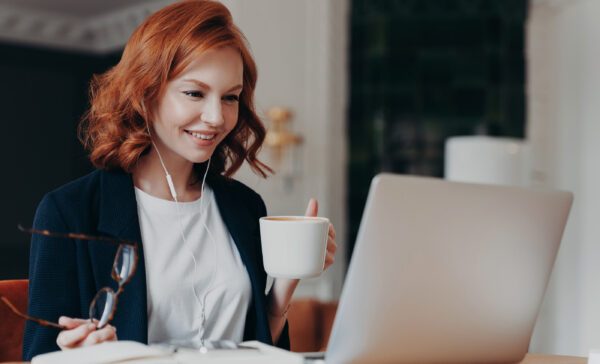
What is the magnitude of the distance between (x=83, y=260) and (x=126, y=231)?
0.09 meters

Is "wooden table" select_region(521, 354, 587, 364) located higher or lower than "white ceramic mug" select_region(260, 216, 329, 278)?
lower

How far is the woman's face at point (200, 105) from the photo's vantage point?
49.1 inches

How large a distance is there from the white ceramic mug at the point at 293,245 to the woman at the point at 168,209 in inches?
6.6

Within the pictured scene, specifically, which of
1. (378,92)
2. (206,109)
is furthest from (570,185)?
(206,109)

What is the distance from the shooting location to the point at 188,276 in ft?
4.39

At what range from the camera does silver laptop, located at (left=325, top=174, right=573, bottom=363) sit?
0.89 metres

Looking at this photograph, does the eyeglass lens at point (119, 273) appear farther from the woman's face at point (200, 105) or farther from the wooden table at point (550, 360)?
the wooden table at point (550, 360)

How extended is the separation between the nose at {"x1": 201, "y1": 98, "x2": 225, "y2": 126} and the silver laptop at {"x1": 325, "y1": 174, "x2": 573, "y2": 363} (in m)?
0.43

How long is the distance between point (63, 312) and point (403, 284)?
0.55m

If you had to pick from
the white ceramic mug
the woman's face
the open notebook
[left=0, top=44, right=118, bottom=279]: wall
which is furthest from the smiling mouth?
[left=0, top=44, right=118, bottom=279]: wall

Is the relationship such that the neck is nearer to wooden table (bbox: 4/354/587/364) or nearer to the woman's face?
the woman's face

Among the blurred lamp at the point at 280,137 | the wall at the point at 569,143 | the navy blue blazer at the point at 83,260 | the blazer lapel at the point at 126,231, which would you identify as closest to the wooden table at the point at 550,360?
Result: the navy blue blazer at the point at 83,260

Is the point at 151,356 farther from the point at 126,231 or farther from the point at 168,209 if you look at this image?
the point at 168,209

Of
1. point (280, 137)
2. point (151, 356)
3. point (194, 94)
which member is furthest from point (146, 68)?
point (280, 137)
